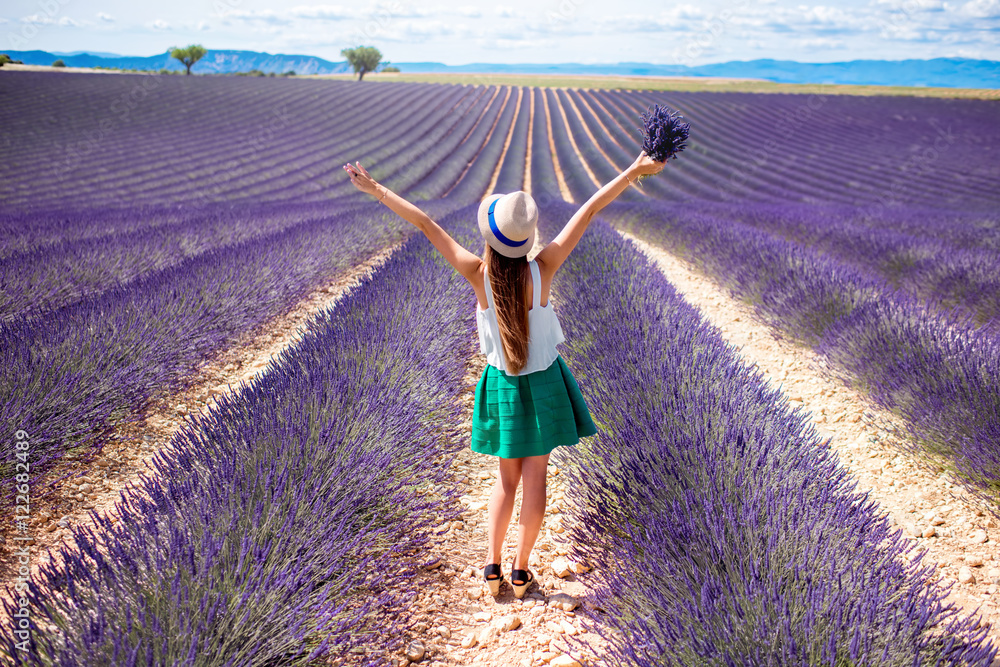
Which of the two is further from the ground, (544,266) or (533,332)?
(544,266)

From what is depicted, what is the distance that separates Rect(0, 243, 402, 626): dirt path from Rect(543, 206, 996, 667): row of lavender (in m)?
1.43

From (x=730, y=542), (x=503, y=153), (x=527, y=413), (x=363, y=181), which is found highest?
(x=503, y=153)

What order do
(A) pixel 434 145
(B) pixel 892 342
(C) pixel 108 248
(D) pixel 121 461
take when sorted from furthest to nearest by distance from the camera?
1. (A) pixel 434 145
2. (C) pixel 108 248
3. (B) pixel 892 342
4. (D) pixel 121 461

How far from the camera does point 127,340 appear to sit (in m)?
3.10

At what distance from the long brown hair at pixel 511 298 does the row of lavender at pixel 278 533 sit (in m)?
0.64

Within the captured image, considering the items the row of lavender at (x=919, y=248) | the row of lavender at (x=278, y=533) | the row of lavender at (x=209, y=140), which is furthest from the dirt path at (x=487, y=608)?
the row of lavender at (x=209, y=140)

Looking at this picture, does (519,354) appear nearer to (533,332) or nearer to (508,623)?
(533,332)

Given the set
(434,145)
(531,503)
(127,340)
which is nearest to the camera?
(531,503)

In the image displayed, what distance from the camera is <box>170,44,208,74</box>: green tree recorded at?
5475 centimetres

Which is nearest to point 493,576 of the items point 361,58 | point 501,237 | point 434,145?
point 501,237

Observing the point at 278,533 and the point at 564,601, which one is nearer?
the point at 278,533

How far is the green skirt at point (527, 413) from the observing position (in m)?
1.64

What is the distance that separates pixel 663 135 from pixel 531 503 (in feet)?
3.98

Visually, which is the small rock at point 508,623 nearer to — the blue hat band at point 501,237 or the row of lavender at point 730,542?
the row of lavender at point 730,542
